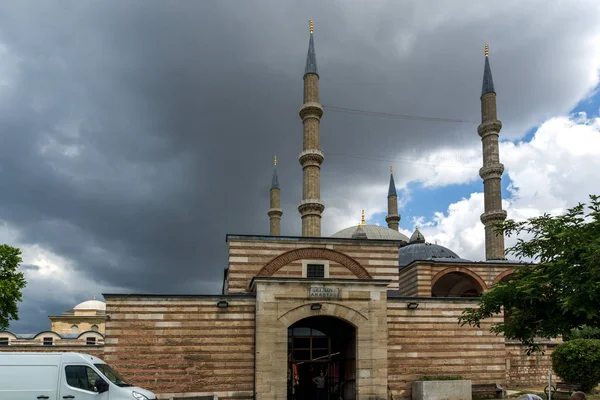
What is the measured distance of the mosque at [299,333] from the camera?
2112cm

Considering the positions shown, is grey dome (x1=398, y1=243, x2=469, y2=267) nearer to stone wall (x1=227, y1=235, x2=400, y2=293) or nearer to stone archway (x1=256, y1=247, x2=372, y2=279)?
stone wall (x1=227, y1=235, x2=400, y2=293)

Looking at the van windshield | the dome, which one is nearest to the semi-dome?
the van windshield

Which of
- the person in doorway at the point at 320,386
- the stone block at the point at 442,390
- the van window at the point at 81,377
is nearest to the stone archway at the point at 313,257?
the person in doorway at the point at 320,386

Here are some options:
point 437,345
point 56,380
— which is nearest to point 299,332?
point 437,345

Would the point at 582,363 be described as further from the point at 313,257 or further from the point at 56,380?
the point at 56,380

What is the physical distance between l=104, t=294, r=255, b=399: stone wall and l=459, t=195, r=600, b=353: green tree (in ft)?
32.7

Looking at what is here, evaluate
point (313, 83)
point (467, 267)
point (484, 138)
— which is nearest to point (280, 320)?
point (467, 267)

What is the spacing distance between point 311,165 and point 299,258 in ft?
53.2

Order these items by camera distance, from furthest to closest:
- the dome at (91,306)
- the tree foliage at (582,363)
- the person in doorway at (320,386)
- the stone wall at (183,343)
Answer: the dome at (91,306) → the tree foliage at (582,363) → the person in doorway at (320,386) → the stone wall at (183,343)

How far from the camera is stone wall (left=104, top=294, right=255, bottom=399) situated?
68.7 ft

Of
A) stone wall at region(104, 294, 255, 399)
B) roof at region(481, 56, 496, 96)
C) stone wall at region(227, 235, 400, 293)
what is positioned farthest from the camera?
roof at region(481, 56, 496, 96)

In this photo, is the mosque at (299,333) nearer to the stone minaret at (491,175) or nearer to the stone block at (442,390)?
the stone block at (442,390)

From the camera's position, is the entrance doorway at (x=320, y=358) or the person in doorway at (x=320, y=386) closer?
the person in doorway at (x=320, y=386)

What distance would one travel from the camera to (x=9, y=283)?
31266mm
